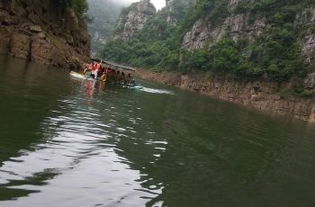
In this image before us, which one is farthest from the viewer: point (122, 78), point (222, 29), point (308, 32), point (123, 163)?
point (222, 29)

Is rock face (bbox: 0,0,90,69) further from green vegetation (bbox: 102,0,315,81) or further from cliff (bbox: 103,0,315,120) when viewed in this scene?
green vegetation (bbox: 102,0,315,81)

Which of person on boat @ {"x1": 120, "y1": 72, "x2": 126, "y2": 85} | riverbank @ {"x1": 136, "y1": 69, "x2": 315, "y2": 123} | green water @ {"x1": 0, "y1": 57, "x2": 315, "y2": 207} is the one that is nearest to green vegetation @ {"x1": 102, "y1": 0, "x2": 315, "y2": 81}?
riverbank @ {"x1": 136, "y1": 69, "x2": 315, "y2": 123}

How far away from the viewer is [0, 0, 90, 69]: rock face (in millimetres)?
51625

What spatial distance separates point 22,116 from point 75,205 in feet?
25.4

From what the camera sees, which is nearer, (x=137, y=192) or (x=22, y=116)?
(x=137, y=192)

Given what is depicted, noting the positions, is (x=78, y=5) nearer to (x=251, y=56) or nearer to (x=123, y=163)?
(x=251, y=56)

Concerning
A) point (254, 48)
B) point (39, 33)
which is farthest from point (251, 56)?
point (39, 33)

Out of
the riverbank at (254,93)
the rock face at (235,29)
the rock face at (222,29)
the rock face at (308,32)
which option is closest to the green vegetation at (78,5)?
the riverbank at (254,93)

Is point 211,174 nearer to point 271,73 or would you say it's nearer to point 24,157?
point 24,157

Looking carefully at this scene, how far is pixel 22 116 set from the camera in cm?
1586

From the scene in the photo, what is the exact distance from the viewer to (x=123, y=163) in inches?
520

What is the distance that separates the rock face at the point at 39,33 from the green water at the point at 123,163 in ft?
99.9

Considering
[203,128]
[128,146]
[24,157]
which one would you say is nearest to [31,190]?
[24,157]

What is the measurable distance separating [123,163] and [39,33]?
149 ft
